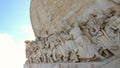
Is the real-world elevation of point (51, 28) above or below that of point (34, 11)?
below

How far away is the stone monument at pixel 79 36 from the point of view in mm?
5148

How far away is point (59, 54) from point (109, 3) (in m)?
2.28

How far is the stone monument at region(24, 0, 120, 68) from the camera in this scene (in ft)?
16.9

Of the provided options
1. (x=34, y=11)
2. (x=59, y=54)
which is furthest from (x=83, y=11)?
(x=34, y=11)

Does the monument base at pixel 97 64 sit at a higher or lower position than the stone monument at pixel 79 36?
lower

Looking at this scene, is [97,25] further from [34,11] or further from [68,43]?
[34,11]

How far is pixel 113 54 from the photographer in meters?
4.99

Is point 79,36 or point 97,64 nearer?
point 97,64

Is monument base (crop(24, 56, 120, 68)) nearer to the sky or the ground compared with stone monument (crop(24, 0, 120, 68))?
nearer to the ground

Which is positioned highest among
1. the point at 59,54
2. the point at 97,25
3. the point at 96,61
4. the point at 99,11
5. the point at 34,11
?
the point at 34,11

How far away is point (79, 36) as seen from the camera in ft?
19.7

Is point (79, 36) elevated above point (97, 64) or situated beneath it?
elevated above

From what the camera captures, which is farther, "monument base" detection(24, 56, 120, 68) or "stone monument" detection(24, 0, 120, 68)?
"stone monument" detection(24, 0, 120, 68)

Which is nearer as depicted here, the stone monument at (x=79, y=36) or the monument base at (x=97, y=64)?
the monument base at (x=97, y=64)
